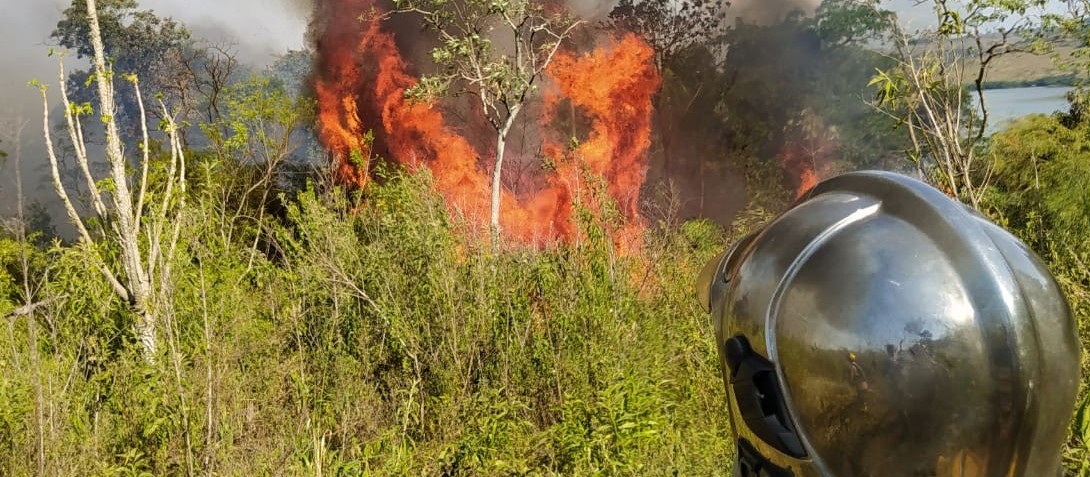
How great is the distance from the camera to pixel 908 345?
111cm

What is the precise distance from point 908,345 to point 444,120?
46.5ft

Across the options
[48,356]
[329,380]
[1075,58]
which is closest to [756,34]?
[1075,58]

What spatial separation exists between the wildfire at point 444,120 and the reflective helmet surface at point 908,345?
13.1 metres

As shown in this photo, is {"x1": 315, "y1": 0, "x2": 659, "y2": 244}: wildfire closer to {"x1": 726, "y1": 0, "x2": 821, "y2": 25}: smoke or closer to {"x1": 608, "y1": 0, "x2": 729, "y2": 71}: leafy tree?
{"x1": 608, "y1": 0, "x2": 729, "y2": 71}: leafy tree

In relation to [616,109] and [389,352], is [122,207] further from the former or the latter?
[616,109]

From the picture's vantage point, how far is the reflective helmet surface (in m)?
1.08

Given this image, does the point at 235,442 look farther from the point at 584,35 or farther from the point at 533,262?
the point at 584,35

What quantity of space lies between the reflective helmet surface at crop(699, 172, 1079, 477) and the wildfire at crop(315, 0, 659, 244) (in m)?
13.1

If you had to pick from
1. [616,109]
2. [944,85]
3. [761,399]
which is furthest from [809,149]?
[761,399]

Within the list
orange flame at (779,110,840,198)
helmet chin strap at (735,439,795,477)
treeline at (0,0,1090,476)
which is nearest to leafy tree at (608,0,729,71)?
orange flame at (779,110,840,198)

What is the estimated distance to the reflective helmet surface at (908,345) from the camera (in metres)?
1.08

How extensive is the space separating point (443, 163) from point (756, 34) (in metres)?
7.48

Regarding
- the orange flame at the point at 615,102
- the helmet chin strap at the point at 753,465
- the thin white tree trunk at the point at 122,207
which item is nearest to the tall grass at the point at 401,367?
the thin white tree trunk at the point at 122,207

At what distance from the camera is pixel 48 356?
484 centimetres
